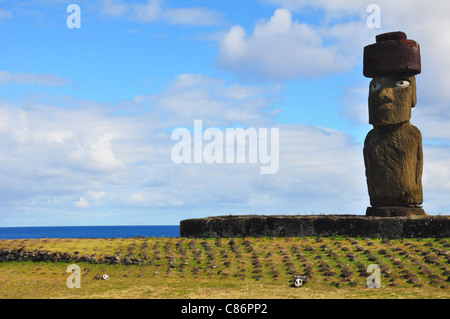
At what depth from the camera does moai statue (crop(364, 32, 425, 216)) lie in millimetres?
15062

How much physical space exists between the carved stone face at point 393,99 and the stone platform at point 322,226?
2917mm

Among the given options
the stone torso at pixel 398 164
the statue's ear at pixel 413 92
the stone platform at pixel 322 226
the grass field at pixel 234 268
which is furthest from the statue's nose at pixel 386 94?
the grass field at pixel 234 268

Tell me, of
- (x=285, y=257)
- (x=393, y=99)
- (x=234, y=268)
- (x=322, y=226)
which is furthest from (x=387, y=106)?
(x=234, y=268)

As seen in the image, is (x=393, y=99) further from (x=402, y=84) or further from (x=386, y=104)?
(x=402, y=84)

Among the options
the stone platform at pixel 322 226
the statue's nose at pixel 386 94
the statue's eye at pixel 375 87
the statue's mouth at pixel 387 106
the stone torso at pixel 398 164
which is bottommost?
the stone platform at pixel 322 226

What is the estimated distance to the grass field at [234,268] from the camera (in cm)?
999

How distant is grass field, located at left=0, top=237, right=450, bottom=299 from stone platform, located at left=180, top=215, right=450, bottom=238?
0.36 meters

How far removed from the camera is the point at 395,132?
15.3 m

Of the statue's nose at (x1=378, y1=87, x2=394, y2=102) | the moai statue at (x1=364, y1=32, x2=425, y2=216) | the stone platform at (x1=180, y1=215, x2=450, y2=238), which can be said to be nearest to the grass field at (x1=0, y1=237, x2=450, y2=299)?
the stone platform at (x1=180, y1=215, x2=450, y2=238)

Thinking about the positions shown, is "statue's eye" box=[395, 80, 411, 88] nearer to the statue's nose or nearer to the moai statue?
the moai statue

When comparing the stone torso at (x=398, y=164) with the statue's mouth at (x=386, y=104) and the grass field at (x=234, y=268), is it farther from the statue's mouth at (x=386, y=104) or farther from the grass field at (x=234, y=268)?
the grass field at (x=234, y=268)

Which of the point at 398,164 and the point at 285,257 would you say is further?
the point at 398,164

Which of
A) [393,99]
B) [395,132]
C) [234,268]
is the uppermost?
[393,99]

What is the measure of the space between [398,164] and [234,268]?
6.31 meters
